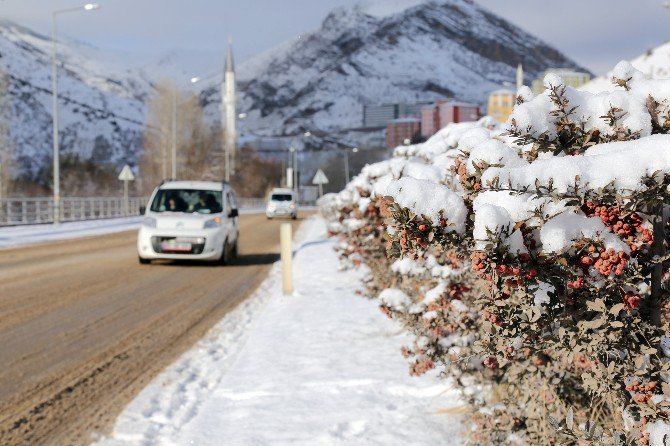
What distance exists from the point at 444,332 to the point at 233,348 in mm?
3353

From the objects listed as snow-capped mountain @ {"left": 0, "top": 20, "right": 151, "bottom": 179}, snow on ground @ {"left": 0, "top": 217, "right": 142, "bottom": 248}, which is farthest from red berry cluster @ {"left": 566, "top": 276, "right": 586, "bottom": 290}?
snow-capped mountain @ {"left": 0, "top": 20, "right": 151, "bottom": 179}

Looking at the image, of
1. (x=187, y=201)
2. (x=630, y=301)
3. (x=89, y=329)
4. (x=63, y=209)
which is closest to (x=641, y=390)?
(x=630, y=301)

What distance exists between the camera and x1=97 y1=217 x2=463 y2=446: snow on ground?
4422 mm

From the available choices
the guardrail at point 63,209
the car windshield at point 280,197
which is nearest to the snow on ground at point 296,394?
the guardrail at point 63,209

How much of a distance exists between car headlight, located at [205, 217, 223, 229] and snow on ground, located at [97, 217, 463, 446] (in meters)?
7.42

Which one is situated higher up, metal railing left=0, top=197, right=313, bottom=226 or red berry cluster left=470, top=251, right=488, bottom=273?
red berry cluster left=470, top=251, right=488, bottom=273

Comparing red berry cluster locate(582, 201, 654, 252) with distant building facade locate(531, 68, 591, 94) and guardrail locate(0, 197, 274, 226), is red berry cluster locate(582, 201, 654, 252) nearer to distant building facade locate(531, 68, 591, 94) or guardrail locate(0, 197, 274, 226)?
distant building facade locate(531, 68, 591, 94)

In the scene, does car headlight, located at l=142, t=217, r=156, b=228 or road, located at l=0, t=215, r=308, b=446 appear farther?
car headlight, located at l=142, t=217, r=156, b=228

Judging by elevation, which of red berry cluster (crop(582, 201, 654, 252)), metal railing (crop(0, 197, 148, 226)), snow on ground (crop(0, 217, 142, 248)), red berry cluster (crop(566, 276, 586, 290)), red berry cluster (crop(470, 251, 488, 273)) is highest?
red berry cluster (crop(582, 201, 654, 252))

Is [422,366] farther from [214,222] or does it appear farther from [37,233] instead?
[37,233]

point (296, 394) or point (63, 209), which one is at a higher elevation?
point (63, 209)

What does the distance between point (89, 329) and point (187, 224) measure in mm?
7498

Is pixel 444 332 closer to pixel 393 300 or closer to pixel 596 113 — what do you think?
pixel 393 300

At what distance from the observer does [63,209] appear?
3825cm
